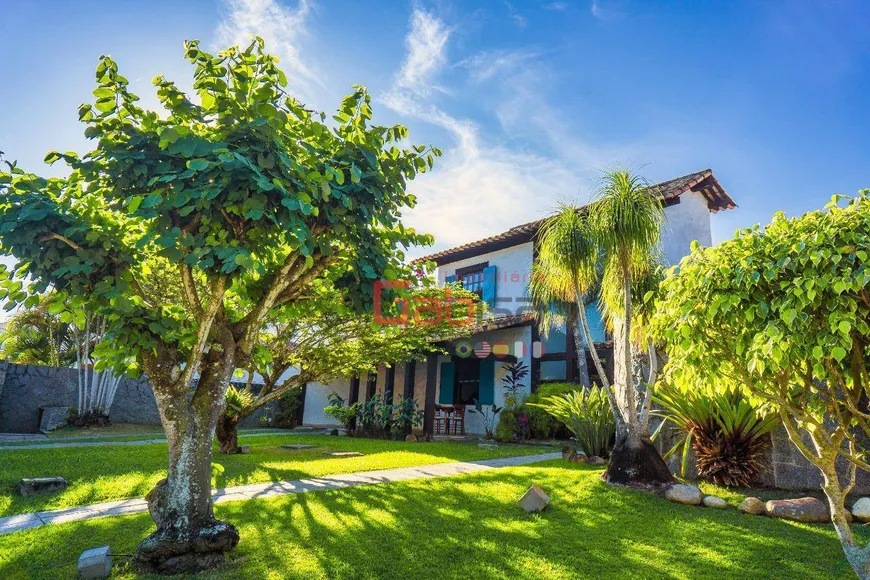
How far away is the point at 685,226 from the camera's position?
14.0 metres

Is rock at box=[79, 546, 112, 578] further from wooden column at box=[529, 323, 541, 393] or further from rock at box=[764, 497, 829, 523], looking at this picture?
wooden column at box=[529, 323, 541, 393]

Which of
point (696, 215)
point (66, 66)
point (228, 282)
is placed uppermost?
point (696, 215)

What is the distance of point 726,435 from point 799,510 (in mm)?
1367

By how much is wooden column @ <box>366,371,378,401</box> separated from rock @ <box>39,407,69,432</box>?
9.19m

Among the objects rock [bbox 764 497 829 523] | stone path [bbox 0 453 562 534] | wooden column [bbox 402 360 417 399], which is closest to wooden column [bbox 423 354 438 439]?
wooden column [bbox 402 360 417 399]

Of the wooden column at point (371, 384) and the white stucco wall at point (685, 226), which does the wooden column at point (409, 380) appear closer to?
the wooden column at point (371, 384)

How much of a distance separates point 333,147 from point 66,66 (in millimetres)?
3786

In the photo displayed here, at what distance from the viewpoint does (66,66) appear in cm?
535

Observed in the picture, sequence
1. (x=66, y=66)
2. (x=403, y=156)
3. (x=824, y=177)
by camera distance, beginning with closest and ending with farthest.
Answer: (x=403, y=156) < (x=66, y=66) < (x=824, y=177)

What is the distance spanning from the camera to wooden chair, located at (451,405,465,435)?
1557 cm

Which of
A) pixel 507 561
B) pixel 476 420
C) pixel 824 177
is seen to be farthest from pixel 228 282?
pixel 476 420

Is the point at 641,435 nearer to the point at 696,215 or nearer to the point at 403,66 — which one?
the point at 403,66

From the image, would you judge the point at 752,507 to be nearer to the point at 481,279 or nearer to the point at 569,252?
the point at 569,252

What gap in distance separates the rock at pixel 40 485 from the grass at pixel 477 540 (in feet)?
6.16
